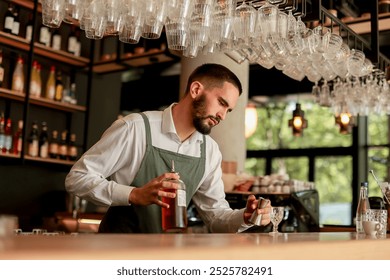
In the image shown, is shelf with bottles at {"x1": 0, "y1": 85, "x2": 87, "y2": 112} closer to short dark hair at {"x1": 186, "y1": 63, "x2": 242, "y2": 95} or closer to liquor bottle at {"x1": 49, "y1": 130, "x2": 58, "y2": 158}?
liquor bottle at {"x1": 49, "y1": 130, "x2": 58, "y2": 158}

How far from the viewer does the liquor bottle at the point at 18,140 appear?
4.98 metres

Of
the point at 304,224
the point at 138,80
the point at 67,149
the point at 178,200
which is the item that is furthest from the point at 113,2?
the point at 138,80

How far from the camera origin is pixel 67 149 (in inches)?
220

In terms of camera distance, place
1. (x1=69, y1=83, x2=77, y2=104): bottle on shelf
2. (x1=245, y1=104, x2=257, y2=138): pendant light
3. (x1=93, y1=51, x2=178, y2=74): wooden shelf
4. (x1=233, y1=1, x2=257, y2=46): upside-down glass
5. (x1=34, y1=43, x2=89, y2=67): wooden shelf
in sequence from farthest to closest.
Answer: (x1=245, y1=104, x2=257, y2=138): pendant light, (x1=93, y1=51, x2=178, y2=74): wooden shelf, (x1=69, y1=83, x2=77, y2=104): bottle on shelf, (x1=34, y1=43, x2=89, y2=67): wooden shelf, (x1=233, y1=1, x2=257, y2=46): upside-down glass

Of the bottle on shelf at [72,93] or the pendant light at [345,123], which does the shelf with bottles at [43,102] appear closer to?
the bottle on shelf at [72,93]

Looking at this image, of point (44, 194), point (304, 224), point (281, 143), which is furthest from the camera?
point (281, 143)

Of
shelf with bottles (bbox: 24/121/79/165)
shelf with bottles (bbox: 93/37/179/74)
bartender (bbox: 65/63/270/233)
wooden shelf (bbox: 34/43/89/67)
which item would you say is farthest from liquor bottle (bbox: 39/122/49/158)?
bartender (bbox: 65/63/270/233)

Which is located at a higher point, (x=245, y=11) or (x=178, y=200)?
(x=245, y=11)

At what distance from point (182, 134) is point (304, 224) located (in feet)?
6.64

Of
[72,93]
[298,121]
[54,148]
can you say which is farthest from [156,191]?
[298,121]

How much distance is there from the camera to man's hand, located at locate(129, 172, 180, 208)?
6.57ft

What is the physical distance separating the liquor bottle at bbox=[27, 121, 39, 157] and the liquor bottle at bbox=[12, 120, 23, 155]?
12cm

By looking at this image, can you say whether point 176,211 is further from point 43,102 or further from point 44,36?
point 44,36
